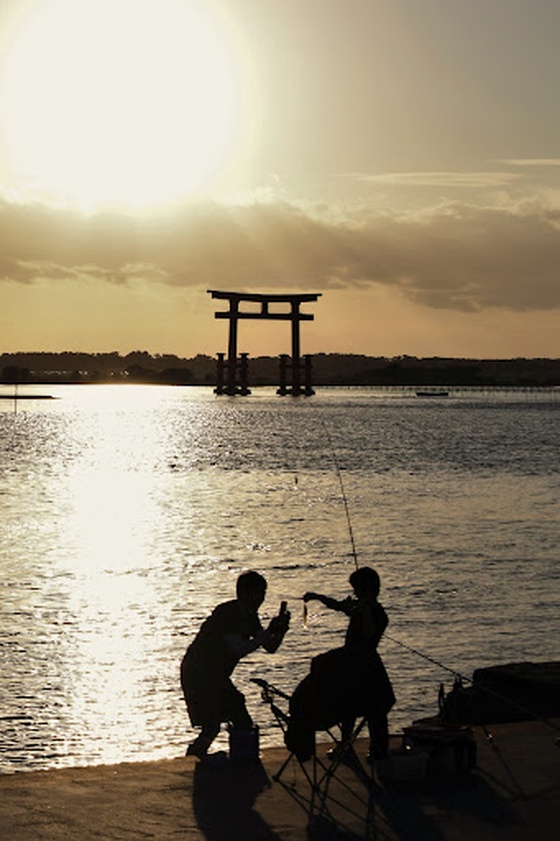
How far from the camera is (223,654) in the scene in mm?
8711

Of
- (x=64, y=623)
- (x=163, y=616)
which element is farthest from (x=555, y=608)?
(x=64, y=623)

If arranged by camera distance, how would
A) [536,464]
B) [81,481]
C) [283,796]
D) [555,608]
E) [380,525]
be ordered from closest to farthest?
[283,796] < [555,608] < [380,525] < [81,481] < [536,464]

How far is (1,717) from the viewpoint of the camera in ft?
41.6

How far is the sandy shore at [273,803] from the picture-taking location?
23.5ft

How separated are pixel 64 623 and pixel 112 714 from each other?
4.98 meters

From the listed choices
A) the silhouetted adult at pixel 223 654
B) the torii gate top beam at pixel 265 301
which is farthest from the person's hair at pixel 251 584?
the torii gate top beam at pixel 265 301

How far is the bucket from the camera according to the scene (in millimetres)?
8586

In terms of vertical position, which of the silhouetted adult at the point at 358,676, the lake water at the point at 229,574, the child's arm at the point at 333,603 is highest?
the child's arm at the point at 333,603

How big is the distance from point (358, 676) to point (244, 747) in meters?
0.98

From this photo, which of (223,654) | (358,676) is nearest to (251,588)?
(223,654)

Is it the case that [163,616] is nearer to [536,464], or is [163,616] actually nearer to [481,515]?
[481,515]

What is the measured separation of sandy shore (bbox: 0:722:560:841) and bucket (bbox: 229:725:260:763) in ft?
0.28

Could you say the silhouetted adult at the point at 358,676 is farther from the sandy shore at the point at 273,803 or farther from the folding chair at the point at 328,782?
the sandy shore at the point at 273,803

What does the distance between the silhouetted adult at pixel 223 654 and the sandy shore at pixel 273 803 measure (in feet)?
0.99
